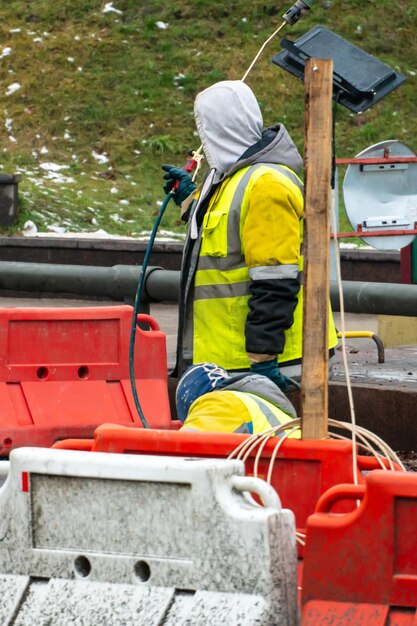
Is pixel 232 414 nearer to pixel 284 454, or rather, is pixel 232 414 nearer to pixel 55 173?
pixel 284 454

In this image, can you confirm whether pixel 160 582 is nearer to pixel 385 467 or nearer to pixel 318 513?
pixel 318 513

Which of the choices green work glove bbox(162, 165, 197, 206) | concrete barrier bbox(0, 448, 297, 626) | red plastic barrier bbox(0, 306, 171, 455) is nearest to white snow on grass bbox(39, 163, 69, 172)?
red plastic barrier bbox(0, 306, 171, 455)

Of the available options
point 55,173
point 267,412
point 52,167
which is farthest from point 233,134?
point 52,167

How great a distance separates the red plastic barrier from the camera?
8.28 meters

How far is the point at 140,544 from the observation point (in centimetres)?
464

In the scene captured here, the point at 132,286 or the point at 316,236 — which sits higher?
the point at 316,236

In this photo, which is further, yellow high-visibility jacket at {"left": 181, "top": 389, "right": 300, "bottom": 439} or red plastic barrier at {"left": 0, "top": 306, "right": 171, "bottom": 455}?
red plastic barrier at {"left": 0, "top": 306, "right": 171, "bottom": 455}

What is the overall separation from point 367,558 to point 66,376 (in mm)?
3885

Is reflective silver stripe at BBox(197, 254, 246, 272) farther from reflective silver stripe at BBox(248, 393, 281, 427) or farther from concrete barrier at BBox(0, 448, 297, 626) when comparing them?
concrete barrier at BBox(0, 448, 297, 626)

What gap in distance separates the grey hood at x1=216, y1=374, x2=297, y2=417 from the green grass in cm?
1806

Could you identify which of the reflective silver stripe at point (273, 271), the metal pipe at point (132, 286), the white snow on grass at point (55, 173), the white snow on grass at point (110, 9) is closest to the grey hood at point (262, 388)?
the reflective silver stripe at point (273, 271)

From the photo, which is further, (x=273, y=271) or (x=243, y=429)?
(x=273, y=271)

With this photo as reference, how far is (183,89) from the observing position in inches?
1080

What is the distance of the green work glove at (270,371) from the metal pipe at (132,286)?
2.47 metres
